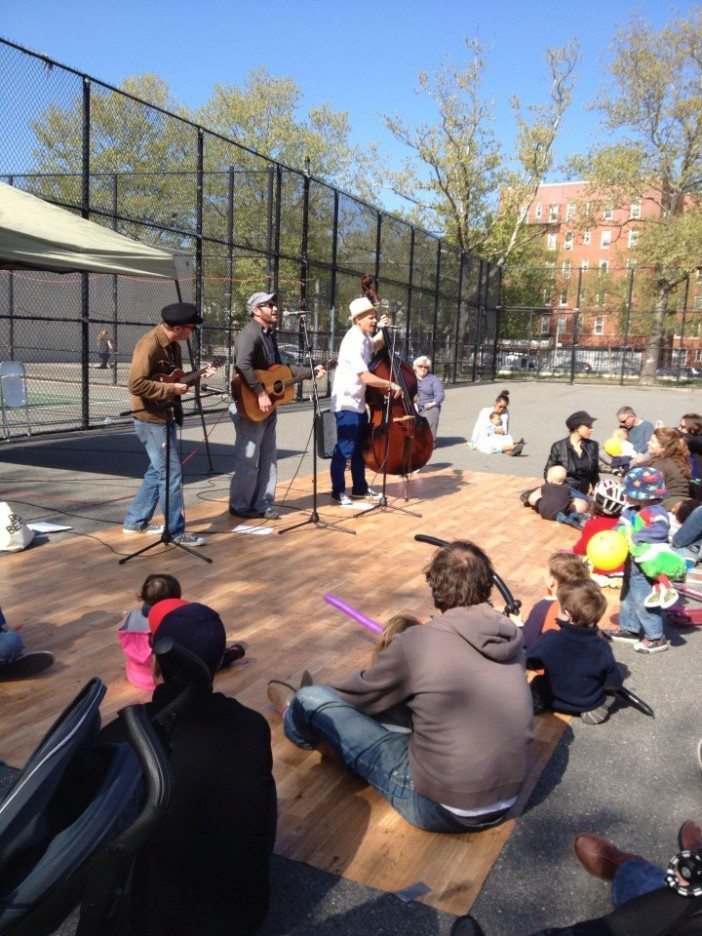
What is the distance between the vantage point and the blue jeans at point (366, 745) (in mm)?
2734

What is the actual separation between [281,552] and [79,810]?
488cm

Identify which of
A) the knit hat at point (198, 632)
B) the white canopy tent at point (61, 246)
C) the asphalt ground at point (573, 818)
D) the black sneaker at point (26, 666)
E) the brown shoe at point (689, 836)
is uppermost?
the white canopy tent at point (61, 246)

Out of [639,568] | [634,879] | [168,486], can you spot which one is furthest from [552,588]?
[168,486]

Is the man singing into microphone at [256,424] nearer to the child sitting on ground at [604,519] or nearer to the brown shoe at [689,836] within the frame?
the child sitting on ground at [604,519]

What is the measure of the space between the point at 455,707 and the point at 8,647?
2241 millimetres

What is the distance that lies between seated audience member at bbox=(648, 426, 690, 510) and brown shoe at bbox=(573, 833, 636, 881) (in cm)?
466

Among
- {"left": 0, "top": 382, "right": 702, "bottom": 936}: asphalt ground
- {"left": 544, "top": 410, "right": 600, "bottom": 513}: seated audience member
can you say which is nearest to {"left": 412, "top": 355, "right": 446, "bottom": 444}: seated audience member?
{"left": 544, "top": 410, "right": 600, "bottom": 513}: seated audience member

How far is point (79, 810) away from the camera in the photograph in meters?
1.22

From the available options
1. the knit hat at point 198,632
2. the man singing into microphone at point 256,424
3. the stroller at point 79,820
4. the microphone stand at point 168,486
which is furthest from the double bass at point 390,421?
the stroller at point 79,820

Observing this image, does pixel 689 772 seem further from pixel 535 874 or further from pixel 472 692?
pixel 472 692

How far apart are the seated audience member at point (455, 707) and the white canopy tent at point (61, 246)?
511 cm

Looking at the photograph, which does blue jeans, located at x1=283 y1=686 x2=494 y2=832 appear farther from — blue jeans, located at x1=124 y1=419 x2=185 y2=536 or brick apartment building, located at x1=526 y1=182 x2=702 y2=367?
brick apartment building, located at x1=526 y1=182 x2=702 y2=367

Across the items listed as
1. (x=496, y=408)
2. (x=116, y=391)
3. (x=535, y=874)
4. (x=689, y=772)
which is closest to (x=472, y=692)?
(x=535, y=874)

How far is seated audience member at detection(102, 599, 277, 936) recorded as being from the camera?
6.48ft
